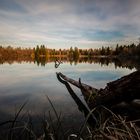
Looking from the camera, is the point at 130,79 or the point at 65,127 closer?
the point at 130,79

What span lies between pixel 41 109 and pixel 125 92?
5682 mm

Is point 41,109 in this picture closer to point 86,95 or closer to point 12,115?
point 12,115

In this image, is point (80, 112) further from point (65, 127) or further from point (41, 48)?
point (41, 48)

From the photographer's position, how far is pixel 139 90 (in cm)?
599

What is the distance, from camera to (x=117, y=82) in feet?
22.6

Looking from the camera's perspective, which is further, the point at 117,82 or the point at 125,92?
the point at 117,82

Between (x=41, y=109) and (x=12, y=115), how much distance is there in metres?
1.35

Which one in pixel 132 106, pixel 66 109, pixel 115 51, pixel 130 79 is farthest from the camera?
pixel 115 51

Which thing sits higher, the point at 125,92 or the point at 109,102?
the point at 125,92

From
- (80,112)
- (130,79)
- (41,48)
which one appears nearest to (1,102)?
(80,112)

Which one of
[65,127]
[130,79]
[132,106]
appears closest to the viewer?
[132,106]

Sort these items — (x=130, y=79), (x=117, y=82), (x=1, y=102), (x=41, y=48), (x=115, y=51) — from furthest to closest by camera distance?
(x=41, y=48)
(x=115, y=51)
(x=1, y=102)
(x=117, y=82)
(x=130, y=79)

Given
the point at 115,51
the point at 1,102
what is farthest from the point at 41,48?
the point at 1,102

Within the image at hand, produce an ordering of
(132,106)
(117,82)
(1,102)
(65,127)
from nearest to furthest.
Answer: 1. (132,106)
2. (117,82)
3. (65,127)
4. (1,102)
